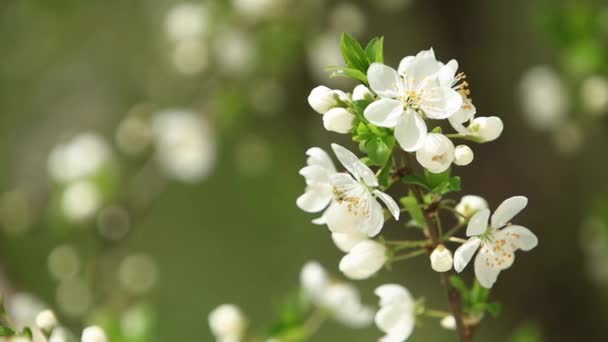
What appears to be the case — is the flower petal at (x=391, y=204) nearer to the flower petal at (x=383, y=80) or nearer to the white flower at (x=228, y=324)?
the flower petal at (x=383, y=80)

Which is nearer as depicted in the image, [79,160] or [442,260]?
[442,260]

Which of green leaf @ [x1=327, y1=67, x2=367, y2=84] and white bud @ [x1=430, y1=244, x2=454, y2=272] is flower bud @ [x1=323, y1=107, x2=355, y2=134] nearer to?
green leaf @ [x1=327, y1=67, x2=367, y2=84]

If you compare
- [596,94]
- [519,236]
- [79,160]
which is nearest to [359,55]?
[519,236]

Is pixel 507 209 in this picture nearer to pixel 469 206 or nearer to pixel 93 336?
pixel 469 206

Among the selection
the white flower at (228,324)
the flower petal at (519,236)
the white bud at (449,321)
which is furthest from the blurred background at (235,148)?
the flower petal at (519,236)

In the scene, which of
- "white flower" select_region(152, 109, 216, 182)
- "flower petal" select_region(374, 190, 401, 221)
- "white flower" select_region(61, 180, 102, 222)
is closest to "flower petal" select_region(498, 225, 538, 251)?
"flower petal" select_region(374, 190, 401, 221)

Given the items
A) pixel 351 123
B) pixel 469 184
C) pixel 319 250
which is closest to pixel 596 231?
pixel 469 184
